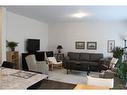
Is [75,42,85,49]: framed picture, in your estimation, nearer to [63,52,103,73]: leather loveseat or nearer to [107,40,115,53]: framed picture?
[63,52,103,73]: leather loveseat

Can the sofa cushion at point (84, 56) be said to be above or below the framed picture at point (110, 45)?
below

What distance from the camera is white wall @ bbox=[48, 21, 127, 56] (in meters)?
7.38

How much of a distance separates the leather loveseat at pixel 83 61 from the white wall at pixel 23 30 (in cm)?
172

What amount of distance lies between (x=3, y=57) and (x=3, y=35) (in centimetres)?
65

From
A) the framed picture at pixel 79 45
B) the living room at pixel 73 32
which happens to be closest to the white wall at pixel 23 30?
the living room at pixel 73 32

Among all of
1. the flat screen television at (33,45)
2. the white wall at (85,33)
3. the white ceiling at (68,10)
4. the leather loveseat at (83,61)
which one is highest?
the white ceiling at (68,10)

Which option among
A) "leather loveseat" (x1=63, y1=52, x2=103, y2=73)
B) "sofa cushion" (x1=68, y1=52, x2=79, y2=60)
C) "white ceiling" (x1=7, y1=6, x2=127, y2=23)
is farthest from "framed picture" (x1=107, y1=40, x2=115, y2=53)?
"white ceiling" (x1=7, y1=6, x2=127, y2=23)

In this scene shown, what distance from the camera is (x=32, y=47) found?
269 inches

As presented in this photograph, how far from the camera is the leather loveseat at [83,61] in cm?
573

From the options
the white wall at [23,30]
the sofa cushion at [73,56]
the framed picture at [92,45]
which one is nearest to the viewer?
the white wall at [23,30]

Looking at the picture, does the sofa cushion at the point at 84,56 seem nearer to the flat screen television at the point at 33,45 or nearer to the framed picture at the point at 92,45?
the framed picture at the point at 92,45

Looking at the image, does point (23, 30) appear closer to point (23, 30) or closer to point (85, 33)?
point (23, 30)
